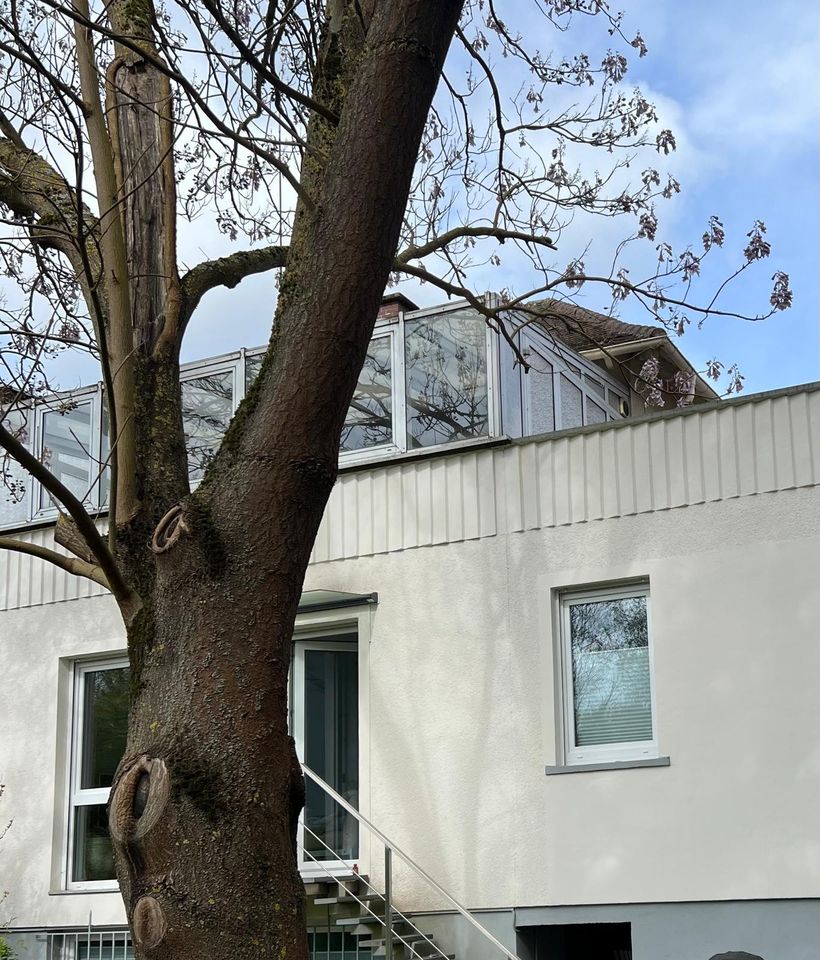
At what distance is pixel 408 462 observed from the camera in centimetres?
1202

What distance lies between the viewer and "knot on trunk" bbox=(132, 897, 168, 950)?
401cm

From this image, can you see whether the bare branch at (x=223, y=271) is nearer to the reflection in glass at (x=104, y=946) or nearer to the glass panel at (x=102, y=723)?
the glass panel at (x=102, y=723)

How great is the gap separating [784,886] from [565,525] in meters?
3.13

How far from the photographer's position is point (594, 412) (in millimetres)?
14242

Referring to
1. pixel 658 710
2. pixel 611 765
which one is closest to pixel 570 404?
pixel 658 710

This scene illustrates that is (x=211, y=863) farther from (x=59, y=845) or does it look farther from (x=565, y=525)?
(x=59, y=845)

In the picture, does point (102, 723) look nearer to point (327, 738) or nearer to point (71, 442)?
point (327, 738)

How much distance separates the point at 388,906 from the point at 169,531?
6.61 metres

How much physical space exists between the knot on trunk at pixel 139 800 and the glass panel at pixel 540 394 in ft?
27.2

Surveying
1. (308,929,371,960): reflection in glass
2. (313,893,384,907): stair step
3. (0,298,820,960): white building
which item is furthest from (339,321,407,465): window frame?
(308,929,371,960): reflection in glass

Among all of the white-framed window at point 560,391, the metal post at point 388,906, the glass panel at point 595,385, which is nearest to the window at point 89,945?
the metal post at point 388,906

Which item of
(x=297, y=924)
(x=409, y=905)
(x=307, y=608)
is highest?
(x=307, y=608)

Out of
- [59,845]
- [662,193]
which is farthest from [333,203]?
[59,845]

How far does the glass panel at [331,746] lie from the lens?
38.3 feet
